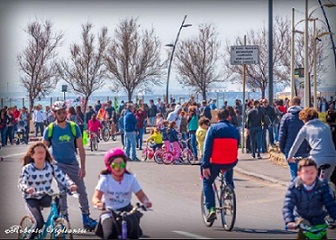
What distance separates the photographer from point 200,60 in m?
50.5

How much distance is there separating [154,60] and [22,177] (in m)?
39.3

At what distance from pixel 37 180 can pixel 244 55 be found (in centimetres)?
1439

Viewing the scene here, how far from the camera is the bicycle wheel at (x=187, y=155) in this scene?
23.8 metres

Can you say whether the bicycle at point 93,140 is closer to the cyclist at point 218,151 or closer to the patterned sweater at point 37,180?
the cyclist at point 218,151

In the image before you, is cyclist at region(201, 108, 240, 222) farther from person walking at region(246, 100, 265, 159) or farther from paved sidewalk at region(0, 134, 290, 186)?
person walking at region(246, 100, 265, 159)

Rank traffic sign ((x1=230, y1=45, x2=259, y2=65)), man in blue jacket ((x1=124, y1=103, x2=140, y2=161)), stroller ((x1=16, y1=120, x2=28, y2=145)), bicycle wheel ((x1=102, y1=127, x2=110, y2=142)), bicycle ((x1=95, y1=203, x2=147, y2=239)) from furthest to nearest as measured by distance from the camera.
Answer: bicycle wheel ((x1=102, y1=127, x2=110, y2=142)) < stroller ((x1=16, y1=120, x2=28, y2=145)) < man in blue jacket ((x1=124, y1=103, x2=140, y2=161)) < traffic sign ((x1=230, y1=45, x2=259, y2=65)) < bicycle ((x1=95, y1=203, x2=147, y2=239))

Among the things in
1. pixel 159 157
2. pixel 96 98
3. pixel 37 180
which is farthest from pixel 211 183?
pixel 96 98

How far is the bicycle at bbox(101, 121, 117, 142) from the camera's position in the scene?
3619cm

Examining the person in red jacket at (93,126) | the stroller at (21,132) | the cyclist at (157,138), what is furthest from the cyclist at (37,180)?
the stroller at (21,132)

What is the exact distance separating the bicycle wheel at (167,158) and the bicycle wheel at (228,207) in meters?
11.7

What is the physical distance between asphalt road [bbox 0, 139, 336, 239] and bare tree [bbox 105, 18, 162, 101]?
2465 centimetres

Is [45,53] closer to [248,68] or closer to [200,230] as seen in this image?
[248,68]

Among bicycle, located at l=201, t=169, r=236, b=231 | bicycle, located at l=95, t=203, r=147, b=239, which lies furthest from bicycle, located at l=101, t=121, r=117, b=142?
bicycle, located at l=95, t=203, r=147, b=239

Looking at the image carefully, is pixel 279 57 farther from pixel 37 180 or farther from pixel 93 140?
pixel 37 180
